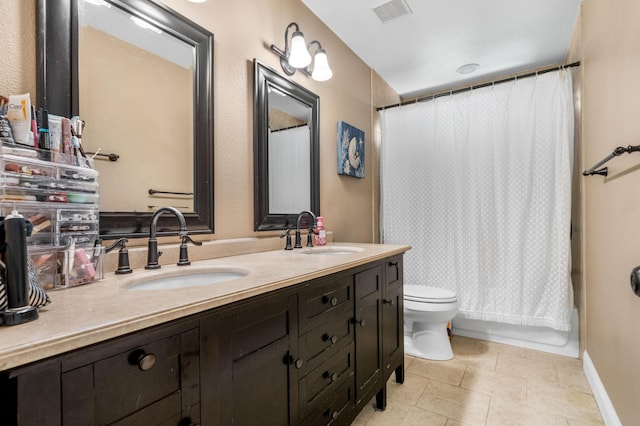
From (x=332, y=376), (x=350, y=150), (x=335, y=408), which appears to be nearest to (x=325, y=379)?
(x=332, y=376)

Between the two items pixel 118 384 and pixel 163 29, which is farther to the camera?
pixel 163 29

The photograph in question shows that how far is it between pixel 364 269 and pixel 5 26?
4.69 ft

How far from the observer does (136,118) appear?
1.15 m

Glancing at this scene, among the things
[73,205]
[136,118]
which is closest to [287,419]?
[73,205]

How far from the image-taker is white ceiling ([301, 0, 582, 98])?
2021 mm

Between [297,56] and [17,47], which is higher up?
[297,56]

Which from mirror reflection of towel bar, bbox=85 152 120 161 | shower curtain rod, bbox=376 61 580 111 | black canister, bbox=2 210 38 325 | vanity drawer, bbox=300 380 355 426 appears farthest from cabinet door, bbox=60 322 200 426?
shower curtain rod, bbox=376 61 580 111

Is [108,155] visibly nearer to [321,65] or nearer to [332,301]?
[332,301]

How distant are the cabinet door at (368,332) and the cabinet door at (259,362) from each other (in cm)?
44

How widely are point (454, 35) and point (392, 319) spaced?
6.73 feet

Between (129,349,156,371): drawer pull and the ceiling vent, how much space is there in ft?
7.33

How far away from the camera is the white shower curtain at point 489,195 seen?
2219 mm

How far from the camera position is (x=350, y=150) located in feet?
8.11

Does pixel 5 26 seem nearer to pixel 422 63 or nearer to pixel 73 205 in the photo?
pixel 73 205
